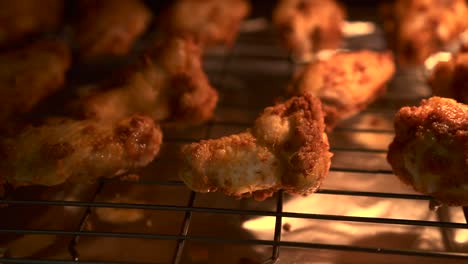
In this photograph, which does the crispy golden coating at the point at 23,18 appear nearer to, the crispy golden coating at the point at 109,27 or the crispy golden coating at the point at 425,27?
the crispy golden coating at the point at 109,27

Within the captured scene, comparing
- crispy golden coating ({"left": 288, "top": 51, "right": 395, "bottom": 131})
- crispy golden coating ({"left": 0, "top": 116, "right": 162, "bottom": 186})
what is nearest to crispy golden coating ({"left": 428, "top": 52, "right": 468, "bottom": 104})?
crispy golden coating ({"left": 288, "top": 51, "right": 395, "bottom": 131})

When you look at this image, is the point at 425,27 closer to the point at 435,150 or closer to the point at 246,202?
the point at 435,150

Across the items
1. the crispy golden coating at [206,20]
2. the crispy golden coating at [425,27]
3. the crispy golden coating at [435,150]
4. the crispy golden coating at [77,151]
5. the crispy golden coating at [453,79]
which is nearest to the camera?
the crispy golden coating at [435,150]

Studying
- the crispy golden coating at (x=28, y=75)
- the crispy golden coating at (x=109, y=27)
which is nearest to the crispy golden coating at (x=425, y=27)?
the crispy golden coating at (x=109, y=27)

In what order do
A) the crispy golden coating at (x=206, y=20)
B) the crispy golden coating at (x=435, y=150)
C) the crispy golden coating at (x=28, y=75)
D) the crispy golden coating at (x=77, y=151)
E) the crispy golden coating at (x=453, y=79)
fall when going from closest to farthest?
1. the crispy golden coating at (x=435, y=150)
2. the crispy golden coating at (x=77, y=151)
3. the crispy golden coating at (x=453, y=79)
4. the crispy golden coating at (x=28, y=75)
5. the crispy golden coating at (x=206, y=20)

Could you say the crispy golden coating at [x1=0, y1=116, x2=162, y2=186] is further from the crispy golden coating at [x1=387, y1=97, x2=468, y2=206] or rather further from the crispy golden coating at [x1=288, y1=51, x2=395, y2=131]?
the crispy golden coating at [x1=387, y1=97, x2=468, y2=206]

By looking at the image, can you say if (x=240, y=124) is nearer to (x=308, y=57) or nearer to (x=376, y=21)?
(x=308, y=57)

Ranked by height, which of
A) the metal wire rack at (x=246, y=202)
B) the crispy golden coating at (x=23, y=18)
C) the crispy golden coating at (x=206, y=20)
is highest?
the crispy golden coating at (x=206, y=20)

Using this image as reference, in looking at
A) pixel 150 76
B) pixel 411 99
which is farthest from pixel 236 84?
pixel 411 99
